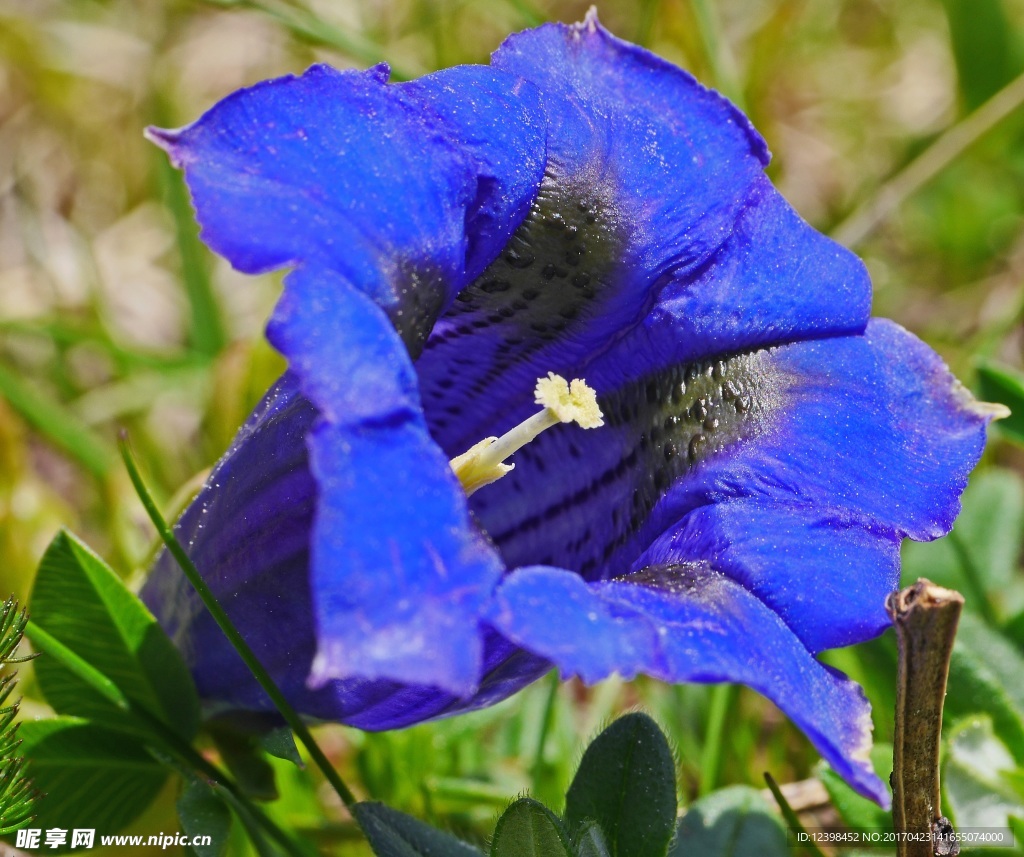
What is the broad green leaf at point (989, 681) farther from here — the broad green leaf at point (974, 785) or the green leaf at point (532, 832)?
the green leaf at point (532, 832)

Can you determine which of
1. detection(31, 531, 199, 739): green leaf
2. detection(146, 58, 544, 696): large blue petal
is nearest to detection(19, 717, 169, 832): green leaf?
detection(31, 531, 199, 739): green leaf

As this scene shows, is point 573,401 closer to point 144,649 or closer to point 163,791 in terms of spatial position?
point 144,649

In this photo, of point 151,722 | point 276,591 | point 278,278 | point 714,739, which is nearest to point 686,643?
point 276,591

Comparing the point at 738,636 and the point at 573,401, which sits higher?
the point at 573,401

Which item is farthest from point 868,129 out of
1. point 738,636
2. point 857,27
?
point 738,636

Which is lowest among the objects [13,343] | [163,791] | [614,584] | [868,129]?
[163,791]

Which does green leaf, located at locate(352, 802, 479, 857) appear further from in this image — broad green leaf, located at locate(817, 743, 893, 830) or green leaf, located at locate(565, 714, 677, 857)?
broad green leaf, located at locate(817, 743, 893, 830)

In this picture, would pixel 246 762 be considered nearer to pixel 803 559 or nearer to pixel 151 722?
pixel 151 722
